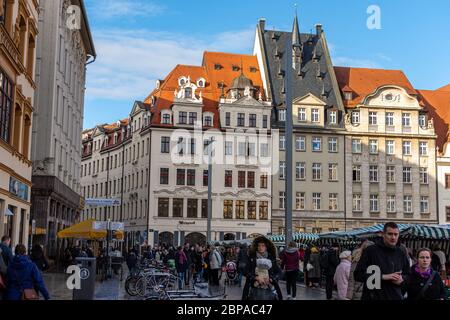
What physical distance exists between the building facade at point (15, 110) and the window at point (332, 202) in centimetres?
4356

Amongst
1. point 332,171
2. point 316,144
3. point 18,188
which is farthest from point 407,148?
point 18,188

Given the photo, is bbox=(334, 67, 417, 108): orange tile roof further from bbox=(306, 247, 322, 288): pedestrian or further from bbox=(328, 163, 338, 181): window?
bbox=(306, 247, 322, 288): pedestrian

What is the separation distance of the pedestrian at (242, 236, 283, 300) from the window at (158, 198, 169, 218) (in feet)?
186

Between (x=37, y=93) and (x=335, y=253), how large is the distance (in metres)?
23.0

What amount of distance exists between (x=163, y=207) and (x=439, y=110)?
33.4 m

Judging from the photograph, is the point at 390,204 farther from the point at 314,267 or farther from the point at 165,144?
the point at 314,267

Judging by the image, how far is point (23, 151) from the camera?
2911cm

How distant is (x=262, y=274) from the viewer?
9211mm

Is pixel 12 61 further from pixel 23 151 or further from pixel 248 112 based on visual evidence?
pixel 248 112

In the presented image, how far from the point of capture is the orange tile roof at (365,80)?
243ft

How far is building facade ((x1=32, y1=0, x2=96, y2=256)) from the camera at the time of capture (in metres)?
38.6

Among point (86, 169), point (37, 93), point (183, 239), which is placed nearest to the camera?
point (37, 93)

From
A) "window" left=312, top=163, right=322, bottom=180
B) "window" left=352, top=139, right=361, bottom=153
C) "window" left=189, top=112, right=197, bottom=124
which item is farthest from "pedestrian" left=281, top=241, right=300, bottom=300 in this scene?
"window" left=352, top=139, right=361, bottom=153
